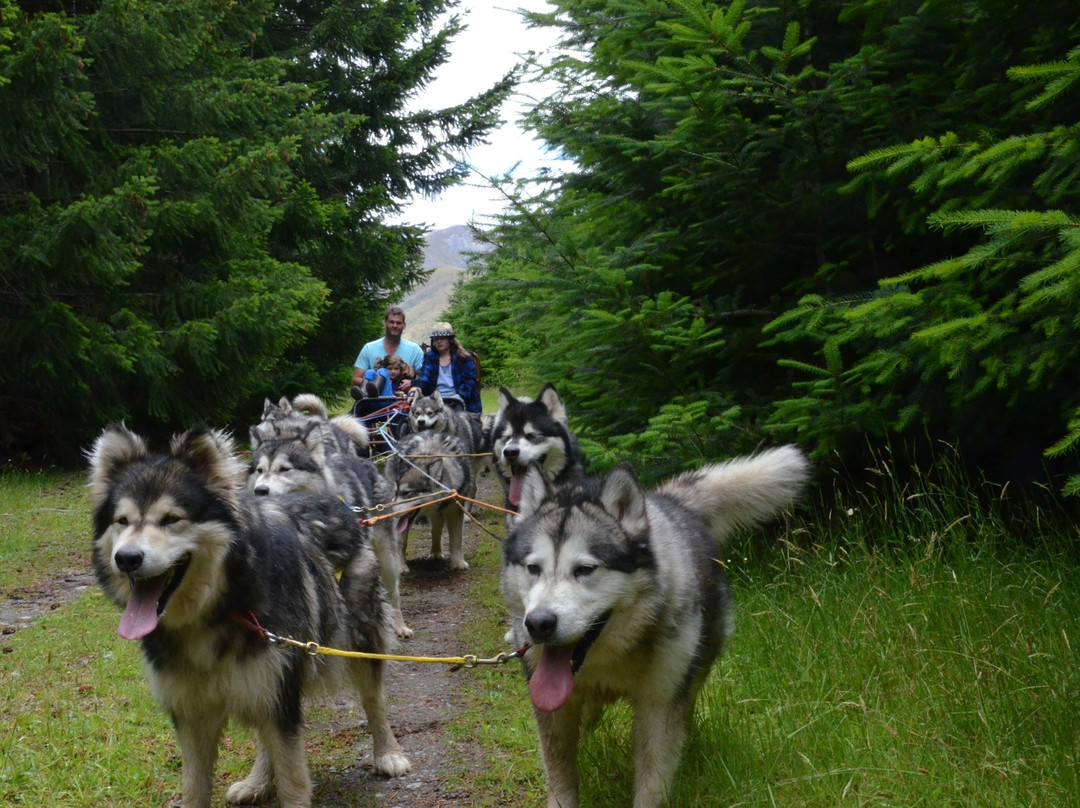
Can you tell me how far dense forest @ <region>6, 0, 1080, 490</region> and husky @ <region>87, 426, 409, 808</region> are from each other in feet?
8.89

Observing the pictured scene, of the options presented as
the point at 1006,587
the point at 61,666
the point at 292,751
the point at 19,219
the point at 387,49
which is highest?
the point at 387,49

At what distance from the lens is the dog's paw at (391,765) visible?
13.8 feet

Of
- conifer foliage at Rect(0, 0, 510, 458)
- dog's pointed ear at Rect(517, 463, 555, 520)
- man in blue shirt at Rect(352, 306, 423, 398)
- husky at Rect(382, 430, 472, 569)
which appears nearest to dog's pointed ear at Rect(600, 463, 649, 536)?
dog's pointed ear at Rect(517, 463, 555, 520)

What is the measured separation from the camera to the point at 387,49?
2123cm

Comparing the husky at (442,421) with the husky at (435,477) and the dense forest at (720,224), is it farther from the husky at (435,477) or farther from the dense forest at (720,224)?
the dense forest at (720,224)

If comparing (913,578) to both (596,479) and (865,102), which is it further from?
(865,102)

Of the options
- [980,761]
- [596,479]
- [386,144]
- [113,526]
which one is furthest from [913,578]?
[386,144]

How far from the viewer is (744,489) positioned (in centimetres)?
430

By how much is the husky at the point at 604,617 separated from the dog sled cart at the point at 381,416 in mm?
6918

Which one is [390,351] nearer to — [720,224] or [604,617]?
[720,224]

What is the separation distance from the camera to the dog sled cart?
34.0 ft

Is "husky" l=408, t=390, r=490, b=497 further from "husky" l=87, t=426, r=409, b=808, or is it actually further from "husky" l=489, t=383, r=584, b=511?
"husky" l=87, t=426, r=409, b=808

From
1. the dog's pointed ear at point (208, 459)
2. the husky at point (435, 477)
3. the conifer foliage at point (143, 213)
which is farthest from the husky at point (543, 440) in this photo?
the conifer foliage at point (143, 213)

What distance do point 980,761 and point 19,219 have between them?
39.9ft
